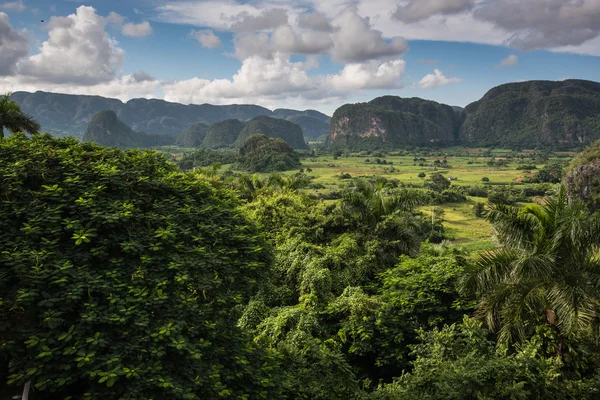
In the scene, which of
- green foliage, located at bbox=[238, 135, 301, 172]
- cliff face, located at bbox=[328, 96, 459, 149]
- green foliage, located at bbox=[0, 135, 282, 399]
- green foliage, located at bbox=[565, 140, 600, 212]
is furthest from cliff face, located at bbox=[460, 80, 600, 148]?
green foliage, located at bbox=[0, 135, 282, 399]

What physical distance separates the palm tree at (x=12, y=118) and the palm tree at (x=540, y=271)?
1744 cm

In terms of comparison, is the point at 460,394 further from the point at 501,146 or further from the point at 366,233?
the point at 501,146

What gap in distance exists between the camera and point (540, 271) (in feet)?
24.1

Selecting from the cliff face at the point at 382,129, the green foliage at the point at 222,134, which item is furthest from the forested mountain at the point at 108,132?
the cliff face at the point at 382,129

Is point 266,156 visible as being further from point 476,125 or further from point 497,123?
point 497,123

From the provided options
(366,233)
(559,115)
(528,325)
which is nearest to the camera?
(528,325)

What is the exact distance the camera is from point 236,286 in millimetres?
6227

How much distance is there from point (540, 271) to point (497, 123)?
187828mm

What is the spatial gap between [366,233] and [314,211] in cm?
261

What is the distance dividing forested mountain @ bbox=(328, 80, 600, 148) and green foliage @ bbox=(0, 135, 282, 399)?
162m

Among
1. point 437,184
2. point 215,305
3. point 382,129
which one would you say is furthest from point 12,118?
point 382,129

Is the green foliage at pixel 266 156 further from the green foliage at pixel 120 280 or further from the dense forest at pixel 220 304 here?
the green foliage at pixel 120 280

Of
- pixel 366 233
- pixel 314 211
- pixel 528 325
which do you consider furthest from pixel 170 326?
pixel 314 211

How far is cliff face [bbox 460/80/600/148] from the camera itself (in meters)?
149
